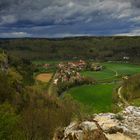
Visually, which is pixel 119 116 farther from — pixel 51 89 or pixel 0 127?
pixel 51 89

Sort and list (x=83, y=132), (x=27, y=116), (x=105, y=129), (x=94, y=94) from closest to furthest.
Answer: (x=83, y=132) → (x=105, y=129) → (x=27, y=116) → (x=94, y=94)

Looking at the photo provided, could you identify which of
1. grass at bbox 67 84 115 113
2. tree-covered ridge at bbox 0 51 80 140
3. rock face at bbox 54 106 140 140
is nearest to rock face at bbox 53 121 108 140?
rock face at bbox 54 106 140 140

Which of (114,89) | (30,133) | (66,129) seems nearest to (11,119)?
(30,133)

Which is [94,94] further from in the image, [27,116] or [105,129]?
[105,129]

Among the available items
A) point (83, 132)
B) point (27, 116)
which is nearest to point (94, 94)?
point (27, 116)

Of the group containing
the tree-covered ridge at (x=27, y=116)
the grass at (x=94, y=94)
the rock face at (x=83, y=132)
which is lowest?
the grass at (x=94, y=94)

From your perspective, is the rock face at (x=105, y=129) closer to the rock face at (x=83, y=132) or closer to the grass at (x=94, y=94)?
the rock face at (x=83, y=132)

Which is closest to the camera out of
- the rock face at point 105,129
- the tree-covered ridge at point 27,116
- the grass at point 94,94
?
the rock face at point 105,129

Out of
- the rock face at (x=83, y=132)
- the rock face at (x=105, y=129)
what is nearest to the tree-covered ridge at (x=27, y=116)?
the rock face at (x=83, y=132)

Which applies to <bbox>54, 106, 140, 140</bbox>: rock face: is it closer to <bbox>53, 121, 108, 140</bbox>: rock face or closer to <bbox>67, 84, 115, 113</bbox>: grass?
<bbox>53, 121, 108, 140</bbox>: rock face
